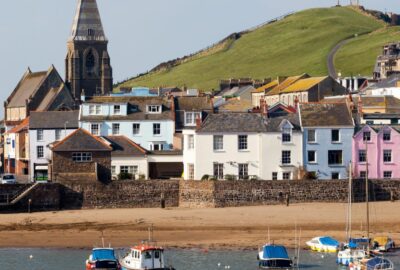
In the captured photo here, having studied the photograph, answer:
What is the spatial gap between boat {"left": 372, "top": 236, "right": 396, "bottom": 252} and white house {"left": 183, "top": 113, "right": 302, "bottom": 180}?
1682cm

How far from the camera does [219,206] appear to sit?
8131 cm

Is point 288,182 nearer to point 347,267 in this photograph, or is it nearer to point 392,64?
point 347,267

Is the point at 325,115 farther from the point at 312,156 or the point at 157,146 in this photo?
the point at 157,146

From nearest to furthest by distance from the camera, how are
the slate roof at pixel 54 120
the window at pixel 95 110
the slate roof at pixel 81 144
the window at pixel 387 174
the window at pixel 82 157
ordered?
the slate roof at pixel 81 144, the window at pixel 82 157, the window at pixel 387 174, the window at pixel 95 110, the slate roof at pixel 54 120

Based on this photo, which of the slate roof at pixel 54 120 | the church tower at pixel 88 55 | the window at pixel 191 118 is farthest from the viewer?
the church tower at pixel 88 55

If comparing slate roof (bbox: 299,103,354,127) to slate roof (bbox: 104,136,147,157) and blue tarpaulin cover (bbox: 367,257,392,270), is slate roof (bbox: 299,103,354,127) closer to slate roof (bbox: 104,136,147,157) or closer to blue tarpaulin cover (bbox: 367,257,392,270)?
slate roof (bbox: 104,136,147,157)

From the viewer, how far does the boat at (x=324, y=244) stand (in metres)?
69.1

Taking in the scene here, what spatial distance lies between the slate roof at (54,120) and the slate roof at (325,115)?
17645 mm

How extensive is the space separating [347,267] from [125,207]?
65.0 ft

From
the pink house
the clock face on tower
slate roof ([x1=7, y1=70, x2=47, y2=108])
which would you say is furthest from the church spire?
the pink house

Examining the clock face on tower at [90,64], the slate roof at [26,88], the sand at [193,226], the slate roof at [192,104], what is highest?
the clock face on tower at [90,64]

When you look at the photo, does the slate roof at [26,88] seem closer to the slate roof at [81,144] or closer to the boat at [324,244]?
the slate roof at [81,144]

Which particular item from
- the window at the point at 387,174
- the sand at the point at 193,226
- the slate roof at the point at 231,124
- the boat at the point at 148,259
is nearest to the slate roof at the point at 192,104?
the slate roof at the point at 231,124

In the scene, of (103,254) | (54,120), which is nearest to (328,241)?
(103,254)
